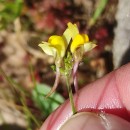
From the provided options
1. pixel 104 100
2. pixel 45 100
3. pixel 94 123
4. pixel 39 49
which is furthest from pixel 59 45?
pixel 39 49

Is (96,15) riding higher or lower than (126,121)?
higher

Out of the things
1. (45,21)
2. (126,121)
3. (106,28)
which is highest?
(45,21)

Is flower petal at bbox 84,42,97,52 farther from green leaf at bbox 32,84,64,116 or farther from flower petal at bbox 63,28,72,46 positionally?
green leaf at bbox 32,84,64,116

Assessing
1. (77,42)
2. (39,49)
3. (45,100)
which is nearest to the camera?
(77,42)

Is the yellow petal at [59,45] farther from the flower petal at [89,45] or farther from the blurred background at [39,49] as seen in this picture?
the blurred background at [39,49]

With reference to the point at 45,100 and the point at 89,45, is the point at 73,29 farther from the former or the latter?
the point at 45,100

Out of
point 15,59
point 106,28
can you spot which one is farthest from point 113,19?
point 15,59

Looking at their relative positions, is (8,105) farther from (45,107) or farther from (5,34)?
(5,34)
